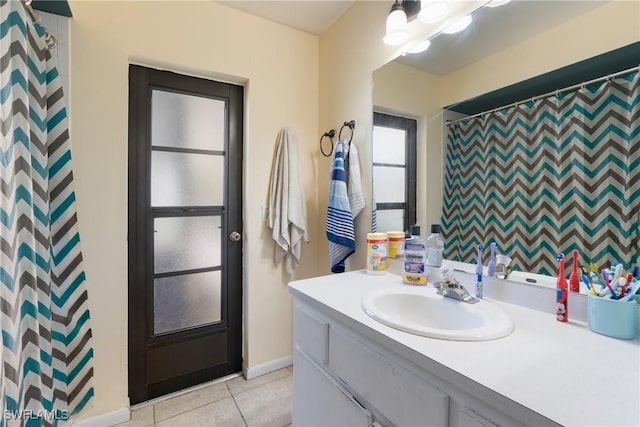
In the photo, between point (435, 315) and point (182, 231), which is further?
point (182, 231)

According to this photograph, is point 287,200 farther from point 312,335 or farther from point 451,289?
point 451,289

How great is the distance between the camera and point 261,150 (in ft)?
6.80

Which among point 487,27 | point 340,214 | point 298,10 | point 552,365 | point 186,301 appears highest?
point 298,10

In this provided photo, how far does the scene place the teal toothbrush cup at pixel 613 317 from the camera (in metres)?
0.80

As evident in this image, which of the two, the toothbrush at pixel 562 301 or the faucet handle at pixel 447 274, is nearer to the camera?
the toothbrush at pixel 562 301

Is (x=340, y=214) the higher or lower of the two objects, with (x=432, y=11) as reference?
lower

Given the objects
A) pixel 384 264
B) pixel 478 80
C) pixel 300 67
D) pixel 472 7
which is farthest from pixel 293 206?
pixel 472 7

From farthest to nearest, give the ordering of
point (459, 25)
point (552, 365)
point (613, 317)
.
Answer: point (459, 25), point (613, 317), point (552, 365)

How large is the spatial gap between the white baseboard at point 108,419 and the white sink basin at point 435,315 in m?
1.59

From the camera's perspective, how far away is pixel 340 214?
5.93 ft

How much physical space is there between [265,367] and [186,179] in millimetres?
1422

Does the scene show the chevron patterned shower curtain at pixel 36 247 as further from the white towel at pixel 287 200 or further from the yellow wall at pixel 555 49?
the yellow wall at pixel 555 49

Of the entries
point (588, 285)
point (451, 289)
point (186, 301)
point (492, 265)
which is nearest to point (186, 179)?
point (186, 301)

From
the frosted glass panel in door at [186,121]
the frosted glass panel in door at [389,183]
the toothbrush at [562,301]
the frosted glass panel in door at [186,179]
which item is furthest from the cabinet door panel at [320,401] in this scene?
the frosted glass panel in door at [186,121]
